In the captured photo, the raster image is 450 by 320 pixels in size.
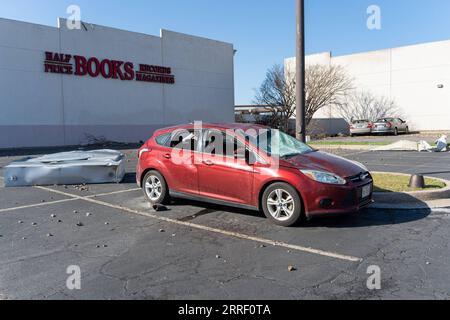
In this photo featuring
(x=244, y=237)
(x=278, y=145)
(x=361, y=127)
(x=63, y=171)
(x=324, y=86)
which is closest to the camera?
(x=244, y=237)

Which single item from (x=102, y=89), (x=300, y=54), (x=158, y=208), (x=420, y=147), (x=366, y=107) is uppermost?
(x=102, y=89)

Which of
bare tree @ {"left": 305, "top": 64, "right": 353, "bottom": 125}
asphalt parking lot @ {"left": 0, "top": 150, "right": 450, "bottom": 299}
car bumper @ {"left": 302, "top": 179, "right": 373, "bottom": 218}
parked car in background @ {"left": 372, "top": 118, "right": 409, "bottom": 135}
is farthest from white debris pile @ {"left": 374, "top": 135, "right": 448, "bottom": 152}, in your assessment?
bare tree @ {"left": 305, "top": 64, "right": 353, "bottom": 125}

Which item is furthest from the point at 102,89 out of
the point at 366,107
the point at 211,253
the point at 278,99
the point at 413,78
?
the point at 413,78

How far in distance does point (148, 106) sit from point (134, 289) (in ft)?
81.9

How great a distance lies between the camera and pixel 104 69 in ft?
83.9

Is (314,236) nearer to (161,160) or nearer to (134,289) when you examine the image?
(134,289)

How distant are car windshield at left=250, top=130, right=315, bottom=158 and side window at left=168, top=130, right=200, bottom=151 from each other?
1.14 m

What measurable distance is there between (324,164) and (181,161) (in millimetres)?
2480

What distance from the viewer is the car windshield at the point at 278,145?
6.66 m

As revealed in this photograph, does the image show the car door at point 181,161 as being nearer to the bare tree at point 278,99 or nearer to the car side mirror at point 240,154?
the car side mirror at point 240,154

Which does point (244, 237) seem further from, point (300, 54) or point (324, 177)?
point (300, 54)

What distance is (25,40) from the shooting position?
72.4 ft
